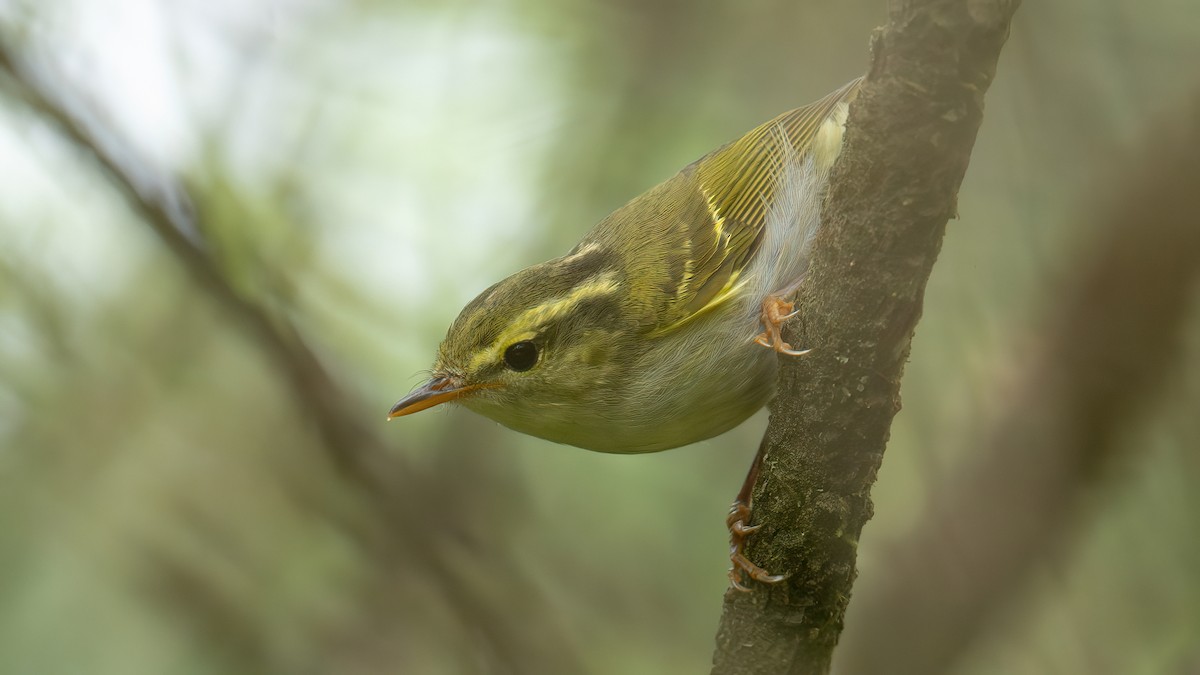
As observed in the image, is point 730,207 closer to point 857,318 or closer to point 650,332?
point 650,332

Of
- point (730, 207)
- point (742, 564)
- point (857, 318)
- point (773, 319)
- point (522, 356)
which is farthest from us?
point (730, 207)

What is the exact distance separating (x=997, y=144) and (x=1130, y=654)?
7.25 ft

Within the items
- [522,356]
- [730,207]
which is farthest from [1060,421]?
[522,356]

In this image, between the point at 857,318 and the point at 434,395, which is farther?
the point at 434,395

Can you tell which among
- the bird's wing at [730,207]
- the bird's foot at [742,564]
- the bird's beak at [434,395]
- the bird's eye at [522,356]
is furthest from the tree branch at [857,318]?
the bird's beak at [434,395]

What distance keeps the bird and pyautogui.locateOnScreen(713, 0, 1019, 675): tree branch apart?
0.32 m

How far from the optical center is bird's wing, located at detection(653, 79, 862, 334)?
3.16 m

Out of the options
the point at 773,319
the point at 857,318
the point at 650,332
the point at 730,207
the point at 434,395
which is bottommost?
the point at 857,318

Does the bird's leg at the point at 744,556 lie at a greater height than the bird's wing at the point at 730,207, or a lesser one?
lesser

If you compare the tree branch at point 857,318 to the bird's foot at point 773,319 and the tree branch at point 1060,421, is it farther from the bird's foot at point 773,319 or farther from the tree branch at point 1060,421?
the tree branch at point 1060,421

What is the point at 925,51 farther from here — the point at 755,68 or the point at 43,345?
the point at 755,68

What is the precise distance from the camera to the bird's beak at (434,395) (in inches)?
125

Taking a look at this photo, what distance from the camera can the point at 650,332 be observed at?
3.13 m

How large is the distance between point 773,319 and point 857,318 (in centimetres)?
58
